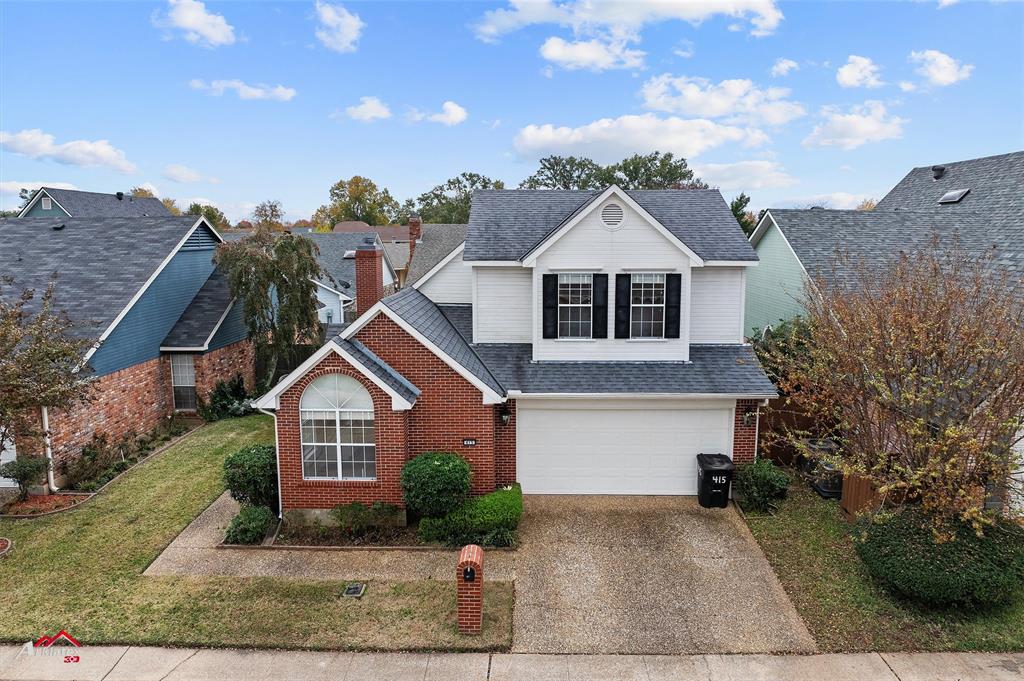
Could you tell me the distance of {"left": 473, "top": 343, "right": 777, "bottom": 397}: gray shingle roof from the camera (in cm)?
1380

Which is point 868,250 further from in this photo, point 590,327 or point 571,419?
point 571,419

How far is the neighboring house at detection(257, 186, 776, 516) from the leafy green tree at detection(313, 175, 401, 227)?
9194 cm

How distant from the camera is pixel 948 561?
9.58m

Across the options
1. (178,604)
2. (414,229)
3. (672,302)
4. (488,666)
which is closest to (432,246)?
(414,229)

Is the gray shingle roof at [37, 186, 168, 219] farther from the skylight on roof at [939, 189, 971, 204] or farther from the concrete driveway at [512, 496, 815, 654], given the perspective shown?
the skylight on roof at [939, 189, 971, 204]

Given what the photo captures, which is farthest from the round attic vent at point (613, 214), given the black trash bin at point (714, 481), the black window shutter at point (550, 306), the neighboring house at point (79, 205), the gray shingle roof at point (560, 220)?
the neighboring house at point (79, 205)

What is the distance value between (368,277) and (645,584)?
8.98 metres

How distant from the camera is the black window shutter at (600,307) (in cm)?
1445

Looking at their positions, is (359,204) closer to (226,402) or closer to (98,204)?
(98,204)

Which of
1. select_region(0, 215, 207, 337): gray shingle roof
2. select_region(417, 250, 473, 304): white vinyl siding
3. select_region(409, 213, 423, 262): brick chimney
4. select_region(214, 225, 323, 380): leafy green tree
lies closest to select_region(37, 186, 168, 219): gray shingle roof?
select_region(409, 213, 423, 262): brick chimney

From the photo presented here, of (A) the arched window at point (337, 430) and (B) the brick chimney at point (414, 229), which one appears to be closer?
(A) the arched window at point (337, 430)

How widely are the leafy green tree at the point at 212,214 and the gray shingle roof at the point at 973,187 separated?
229 ft

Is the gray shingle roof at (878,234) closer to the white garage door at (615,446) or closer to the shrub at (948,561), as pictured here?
the white garage door at (615,446)

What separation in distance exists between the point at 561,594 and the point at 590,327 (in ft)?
20.8
